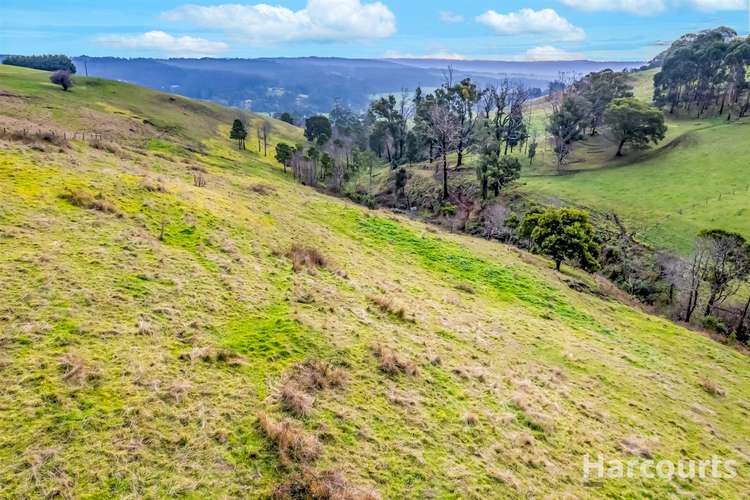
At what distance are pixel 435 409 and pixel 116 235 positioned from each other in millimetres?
13159

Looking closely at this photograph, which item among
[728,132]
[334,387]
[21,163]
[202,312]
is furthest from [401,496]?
[728,132]

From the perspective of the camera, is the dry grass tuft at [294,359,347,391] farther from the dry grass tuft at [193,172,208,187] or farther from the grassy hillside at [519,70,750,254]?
the grassy hillside at [519,70,750,254]

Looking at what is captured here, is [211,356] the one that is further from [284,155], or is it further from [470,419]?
[284,155]

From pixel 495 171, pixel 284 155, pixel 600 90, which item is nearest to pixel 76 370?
pixel 495 171

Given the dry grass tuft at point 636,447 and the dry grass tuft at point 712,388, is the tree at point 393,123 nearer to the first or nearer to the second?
the dry grass tuft at point 712,388

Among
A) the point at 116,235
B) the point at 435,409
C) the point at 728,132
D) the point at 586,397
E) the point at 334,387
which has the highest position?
the point at 728,132

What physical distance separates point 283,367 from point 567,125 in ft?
270

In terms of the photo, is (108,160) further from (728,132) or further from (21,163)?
(728,132)

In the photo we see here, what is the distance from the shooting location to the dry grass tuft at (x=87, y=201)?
1781cm

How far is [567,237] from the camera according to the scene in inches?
1332

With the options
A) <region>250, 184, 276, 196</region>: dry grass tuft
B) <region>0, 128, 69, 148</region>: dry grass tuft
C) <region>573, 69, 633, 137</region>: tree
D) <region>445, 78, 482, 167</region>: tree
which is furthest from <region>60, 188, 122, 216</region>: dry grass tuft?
<region>573, 69, 633, 137</region>: tree

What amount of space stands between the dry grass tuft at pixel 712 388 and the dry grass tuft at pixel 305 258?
18.4 metres

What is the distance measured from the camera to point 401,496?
8.70 metres

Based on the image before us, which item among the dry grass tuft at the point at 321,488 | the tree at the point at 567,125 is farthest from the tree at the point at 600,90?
the dry grass tuft at the point at 321,488
